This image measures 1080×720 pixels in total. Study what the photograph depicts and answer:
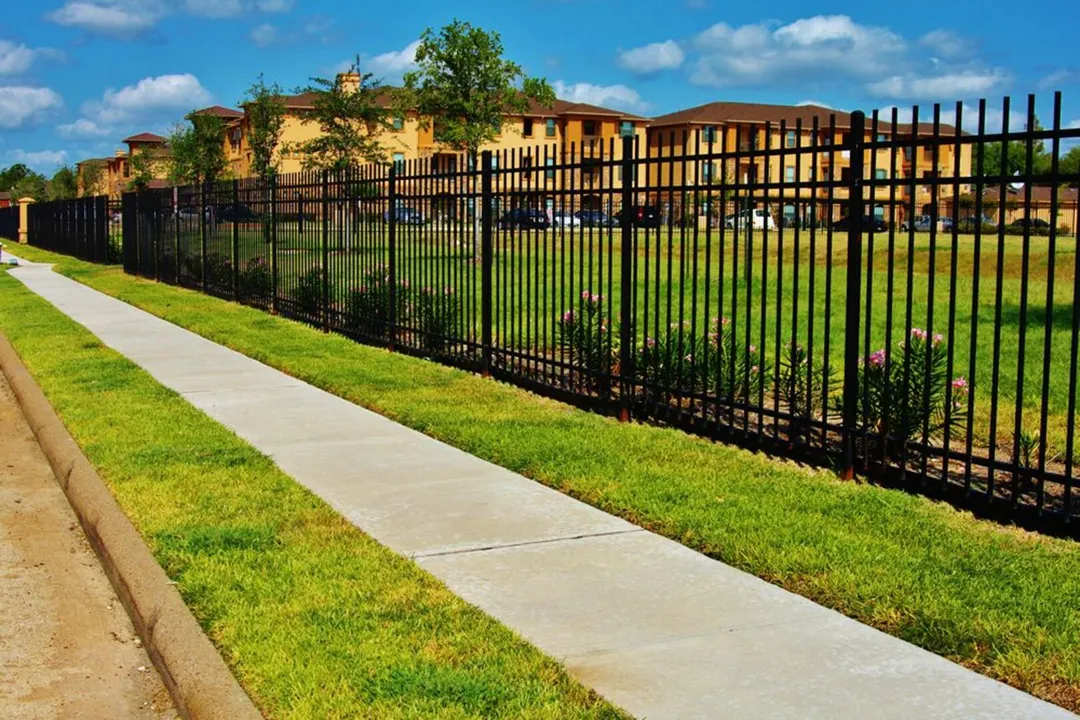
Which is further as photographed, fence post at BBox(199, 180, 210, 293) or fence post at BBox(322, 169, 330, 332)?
fence post at BBox(199, 180, 210, 293)

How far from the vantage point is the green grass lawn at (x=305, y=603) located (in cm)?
401

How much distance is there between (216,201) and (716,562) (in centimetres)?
1682

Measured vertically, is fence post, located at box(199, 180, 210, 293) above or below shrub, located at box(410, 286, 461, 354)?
above

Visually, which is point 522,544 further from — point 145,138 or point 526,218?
point 145,138

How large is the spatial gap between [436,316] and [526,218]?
2312 millimetres

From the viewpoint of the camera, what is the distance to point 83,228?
122ft

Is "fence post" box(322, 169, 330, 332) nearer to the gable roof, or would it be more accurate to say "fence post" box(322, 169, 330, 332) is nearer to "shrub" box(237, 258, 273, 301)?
"shrub" box(237, 258, 273, 301)

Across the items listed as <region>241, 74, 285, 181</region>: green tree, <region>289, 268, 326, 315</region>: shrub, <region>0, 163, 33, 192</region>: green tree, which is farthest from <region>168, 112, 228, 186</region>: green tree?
<region>0, 163, 33, 192</region>: green tree

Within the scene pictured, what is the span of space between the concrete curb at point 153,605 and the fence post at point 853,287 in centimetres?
419

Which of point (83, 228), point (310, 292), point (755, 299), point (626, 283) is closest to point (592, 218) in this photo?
point (626, 283)

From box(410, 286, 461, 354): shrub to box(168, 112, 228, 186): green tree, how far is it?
1959 inches

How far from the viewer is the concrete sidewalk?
404cm

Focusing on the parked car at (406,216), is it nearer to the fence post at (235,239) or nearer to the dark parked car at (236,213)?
the dark parked car at (236,213)

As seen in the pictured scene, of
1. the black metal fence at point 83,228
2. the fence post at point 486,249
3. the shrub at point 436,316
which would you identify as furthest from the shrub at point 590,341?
the black metal fence at point 83,228
